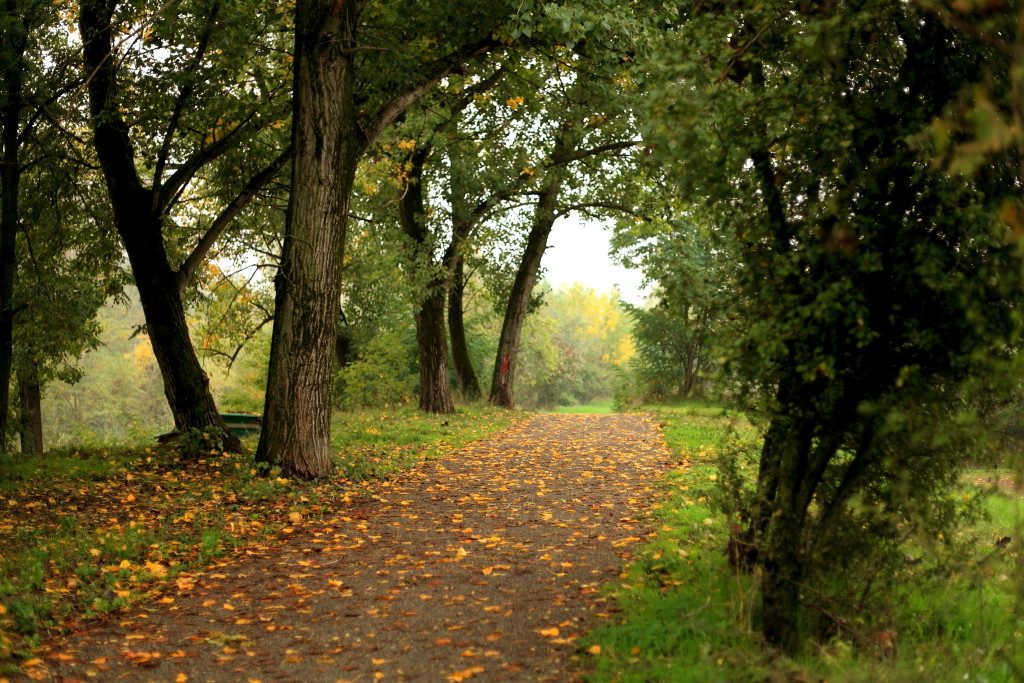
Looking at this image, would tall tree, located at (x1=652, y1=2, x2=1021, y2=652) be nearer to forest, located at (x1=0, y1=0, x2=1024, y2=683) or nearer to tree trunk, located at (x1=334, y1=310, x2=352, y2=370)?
forest, located at (x1=0, y1=0, x2=1024, y2=683)

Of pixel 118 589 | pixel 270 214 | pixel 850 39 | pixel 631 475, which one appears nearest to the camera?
pixel 850 39

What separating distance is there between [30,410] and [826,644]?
2047 cm

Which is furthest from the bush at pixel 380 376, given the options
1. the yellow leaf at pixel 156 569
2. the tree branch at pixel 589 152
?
the yellow leaf at pixel 156 569

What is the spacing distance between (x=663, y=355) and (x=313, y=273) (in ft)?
78.9

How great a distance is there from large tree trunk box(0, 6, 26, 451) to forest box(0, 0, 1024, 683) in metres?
0.06

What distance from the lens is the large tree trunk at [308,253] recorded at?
10.0 metres

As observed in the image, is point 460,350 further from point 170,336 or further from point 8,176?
point 8,176

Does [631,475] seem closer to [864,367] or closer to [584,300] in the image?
[864,367]

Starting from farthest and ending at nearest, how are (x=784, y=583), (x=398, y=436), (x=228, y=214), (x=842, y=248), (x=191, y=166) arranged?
(x=398, y=436), (x=228, y=214), (x=191, y=166), (x=784, y=583), (x=842, y=248)

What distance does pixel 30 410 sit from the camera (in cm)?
1994

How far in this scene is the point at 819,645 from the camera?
14.5ft

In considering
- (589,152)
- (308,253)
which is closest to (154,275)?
(308,253)

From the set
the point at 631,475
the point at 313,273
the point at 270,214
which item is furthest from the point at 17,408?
the point at 631,475

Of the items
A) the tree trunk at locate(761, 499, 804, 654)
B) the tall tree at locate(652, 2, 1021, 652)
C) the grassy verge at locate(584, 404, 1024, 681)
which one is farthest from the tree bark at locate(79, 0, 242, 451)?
the tall tree at locate(652, 2, 1021, 652)
